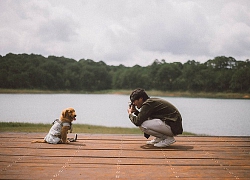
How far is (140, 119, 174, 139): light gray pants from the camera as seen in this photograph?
4.12m

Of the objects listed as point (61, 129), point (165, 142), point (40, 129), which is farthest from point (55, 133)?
point (40, 129)

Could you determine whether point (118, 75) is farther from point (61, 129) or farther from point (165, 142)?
point (165, 142)

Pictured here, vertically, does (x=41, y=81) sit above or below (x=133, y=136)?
above

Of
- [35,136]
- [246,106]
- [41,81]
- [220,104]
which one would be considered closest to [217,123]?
[246,106]

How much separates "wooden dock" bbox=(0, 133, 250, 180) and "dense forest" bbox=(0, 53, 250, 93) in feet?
33.7

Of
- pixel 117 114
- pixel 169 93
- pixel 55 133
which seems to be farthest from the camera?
pixel 169 93

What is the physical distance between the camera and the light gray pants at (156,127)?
13.5ft

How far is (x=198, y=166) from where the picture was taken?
3.27m

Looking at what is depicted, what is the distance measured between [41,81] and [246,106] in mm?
14888

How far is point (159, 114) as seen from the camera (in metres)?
4.27

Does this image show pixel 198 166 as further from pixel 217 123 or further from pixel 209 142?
pixel 217 123

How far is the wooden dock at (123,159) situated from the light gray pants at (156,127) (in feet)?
0.89

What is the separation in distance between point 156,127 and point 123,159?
832mm

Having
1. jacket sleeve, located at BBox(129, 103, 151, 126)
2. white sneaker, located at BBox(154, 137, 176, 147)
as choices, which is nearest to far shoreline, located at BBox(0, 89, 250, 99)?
jacket sleeve, located at BBox(129, 103, 151, 126)
